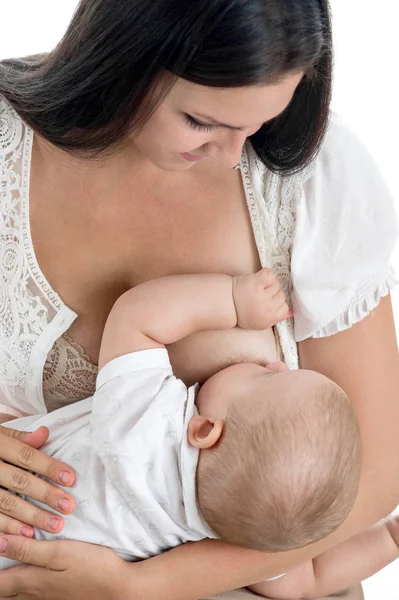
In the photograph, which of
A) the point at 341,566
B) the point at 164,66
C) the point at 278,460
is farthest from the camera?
the point at 341,566

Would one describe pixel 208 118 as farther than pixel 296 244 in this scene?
No

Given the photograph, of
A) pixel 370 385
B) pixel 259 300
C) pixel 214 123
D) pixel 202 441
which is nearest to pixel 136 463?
pixel 202 441

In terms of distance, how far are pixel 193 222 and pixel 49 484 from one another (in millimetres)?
495

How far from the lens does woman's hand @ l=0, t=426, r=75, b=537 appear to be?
140 centimetres

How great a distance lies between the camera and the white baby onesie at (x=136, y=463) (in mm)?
1370

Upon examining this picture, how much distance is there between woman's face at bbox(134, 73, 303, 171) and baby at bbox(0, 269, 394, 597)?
238 millimetres

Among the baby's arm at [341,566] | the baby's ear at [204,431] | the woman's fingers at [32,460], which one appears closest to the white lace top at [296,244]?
the woman's fingers at [32,460]

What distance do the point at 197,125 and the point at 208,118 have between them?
3 cm

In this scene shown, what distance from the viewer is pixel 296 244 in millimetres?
1456

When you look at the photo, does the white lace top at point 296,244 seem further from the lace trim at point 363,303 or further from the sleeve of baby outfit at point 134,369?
the sleeve of baby outfit at point 134,369

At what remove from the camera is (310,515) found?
1.33 metres

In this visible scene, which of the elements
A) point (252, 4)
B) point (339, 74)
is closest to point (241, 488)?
point (252, 4)

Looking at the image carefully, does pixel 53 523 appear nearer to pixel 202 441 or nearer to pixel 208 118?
pixel 202 441

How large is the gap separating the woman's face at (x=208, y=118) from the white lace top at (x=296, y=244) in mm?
187
